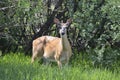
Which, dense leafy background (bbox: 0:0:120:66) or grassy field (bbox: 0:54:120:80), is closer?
grassy field (bbox: 0:54:120:80)

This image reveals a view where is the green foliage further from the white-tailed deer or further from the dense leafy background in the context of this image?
the white-tailed deer

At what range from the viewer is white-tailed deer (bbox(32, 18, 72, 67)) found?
11172 mm

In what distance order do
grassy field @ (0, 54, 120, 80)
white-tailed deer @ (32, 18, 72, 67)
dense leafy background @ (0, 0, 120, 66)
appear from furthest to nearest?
dense leafy background @ (0, 0, 120, 66), white-tailed deer @ (32, 18, 72, 67), grassy field @ (0, 54, 120, 80)

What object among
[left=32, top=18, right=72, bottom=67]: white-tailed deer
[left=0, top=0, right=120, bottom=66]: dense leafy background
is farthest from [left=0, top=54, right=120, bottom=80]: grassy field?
[left=0, top=0, right=120, bottom=66]: dense leafy background

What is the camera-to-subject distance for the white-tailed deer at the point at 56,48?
1117cm

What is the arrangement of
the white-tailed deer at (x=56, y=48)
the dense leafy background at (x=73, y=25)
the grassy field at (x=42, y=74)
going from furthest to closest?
the dense leafy background at (x=73, y=25)
the white-tailed deer at (x=56, y=48)
the grassy field at (x=42, y=74)

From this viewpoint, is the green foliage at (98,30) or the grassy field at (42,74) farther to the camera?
the green foliage at (98,30)

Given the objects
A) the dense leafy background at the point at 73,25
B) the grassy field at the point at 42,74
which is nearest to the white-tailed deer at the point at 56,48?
the dense leafy background at the point at 73,25

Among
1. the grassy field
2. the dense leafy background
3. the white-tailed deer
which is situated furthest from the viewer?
the dense leafy background

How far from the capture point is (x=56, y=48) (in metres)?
11.9

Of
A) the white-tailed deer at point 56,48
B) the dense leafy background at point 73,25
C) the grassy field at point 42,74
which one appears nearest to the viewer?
the grassy field at point 42,74

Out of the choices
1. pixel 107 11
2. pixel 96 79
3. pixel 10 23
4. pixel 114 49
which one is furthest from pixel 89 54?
pixel 96 79

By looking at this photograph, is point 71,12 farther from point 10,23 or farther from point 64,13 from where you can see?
point 10,23

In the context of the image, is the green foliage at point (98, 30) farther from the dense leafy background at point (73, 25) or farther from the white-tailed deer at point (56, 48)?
the white-tailed deer at point (56, 48)
